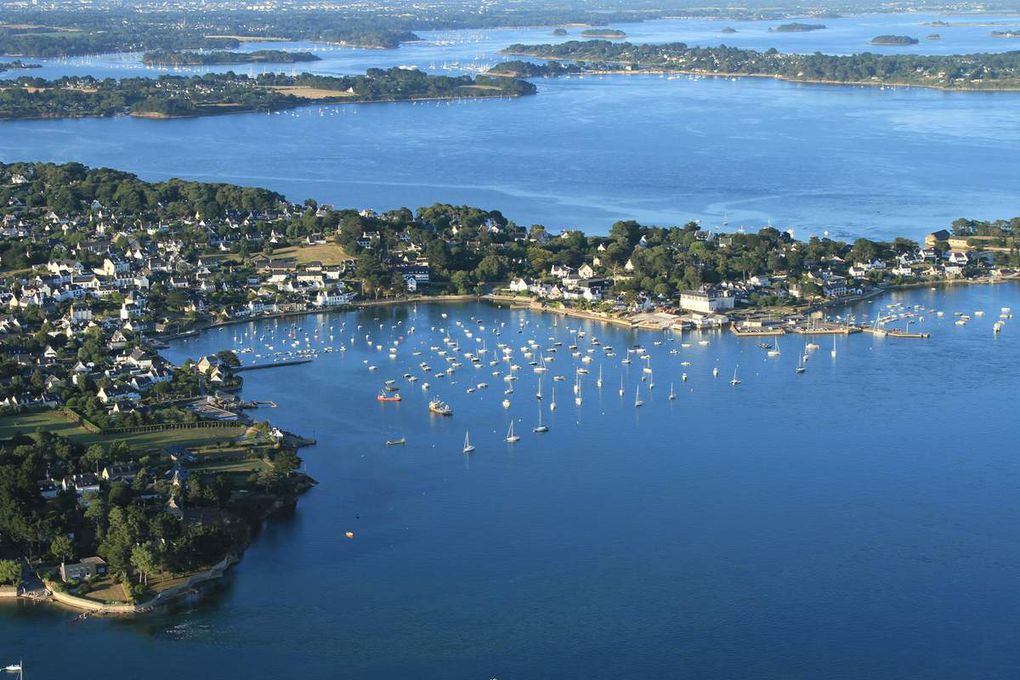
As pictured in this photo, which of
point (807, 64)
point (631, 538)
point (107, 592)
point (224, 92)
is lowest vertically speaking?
point (107, 592)

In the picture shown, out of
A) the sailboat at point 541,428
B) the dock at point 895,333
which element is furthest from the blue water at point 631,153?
the sailboat at point 541,428

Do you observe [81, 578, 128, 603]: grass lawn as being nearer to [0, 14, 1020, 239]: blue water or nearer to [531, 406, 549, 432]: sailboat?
[531, 406, 549, 432]: sailboat

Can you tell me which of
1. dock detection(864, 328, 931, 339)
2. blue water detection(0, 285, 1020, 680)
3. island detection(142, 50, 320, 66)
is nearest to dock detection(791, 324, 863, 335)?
dock detection(864, 328, 931, 339)

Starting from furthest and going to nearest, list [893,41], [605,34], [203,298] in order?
[605,34], [893,41], [203,298]

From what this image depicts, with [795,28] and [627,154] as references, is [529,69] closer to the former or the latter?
[627,154]

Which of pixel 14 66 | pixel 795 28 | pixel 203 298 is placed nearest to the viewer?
pixel 203 298

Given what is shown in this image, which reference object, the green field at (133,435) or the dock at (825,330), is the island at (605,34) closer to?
the dock at (825,330)

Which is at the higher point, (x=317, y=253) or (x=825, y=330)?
(x=317, y=253)

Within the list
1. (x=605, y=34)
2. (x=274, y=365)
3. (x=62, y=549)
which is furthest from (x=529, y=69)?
(x=62, y=549)

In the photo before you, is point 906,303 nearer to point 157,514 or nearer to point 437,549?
point 437,549
